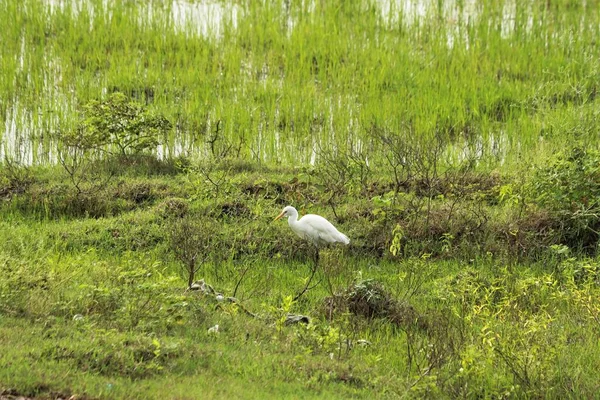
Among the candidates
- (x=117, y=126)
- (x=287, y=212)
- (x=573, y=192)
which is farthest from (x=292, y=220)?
(x=117, y=126)

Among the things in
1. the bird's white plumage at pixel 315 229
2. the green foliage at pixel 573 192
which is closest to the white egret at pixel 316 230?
the bird's white plumage at pixel 315 229

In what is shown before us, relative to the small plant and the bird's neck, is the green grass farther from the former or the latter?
the small plant

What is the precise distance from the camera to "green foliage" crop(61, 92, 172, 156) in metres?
9.31

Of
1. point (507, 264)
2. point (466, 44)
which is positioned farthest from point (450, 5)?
point (507, 264)

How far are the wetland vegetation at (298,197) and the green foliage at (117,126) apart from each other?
1.4 inches

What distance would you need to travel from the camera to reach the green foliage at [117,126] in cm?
931

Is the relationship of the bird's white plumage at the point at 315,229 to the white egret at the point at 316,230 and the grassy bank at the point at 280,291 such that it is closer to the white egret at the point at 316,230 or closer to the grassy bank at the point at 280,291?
the white egret at the point at 316,230

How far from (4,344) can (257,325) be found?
1576 millimetres

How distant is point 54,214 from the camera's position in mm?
8664

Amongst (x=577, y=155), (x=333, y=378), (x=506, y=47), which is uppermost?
(x=506, y=47)

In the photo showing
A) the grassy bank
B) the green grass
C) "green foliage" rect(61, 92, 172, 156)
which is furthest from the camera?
the green grass

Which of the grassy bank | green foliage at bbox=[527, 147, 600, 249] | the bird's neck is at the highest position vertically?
green foliage at bbox=[527, 147, 600, 249]

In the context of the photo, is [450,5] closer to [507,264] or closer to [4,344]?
[507,264]

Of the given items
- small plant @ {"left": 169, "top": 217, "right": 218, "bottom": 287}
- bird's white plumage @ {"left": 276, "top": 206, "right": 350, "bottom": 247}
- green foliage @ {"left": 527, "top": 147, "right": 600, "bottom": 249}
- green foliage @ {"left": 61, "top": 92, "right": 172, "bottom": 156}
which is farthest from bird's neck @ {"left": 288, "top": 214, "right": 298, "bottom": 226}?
green foliage @ {"left": 61, "top": 92, "right": 172, "bottom": 156}
